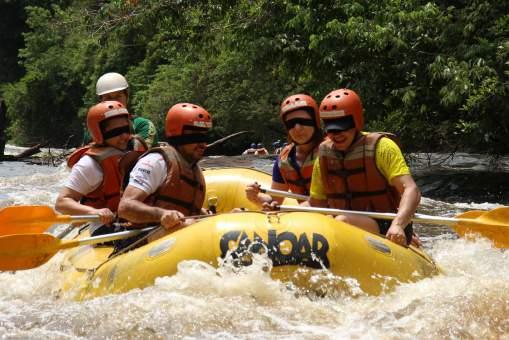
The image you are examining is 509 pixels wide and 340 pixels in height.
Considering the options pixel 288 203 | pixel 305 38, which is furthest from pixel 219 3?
pixel 288 203

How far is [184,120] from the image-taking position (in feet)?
14.8

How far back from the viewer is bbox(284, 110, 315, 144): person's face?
5266 millimetres

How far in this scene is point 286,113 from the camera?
5.28 m

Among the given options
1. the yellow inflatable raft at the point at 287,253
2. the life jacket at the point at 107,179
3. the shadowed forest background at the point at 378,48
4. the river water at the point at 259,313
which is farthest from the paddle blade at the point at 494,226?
the shadowed forest background at the point at 378,48

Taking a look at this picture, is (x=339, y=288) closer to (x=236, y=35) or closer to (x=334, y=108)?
→ (x=334, y=108)

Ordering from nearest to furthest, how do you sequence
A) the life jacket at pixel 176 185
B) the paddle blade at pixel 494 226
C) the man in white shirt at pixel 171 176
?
the man in white shirt at pixel 171 176
the life jacket at pixel 176 185
the paddle blade at pixel 494 226

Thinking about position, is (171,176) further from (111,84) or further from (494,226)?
(494,226)

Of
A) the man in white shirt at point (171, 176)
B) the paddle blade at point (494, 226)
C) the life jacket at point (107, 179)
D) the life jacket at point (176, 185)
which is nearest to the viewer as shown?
the man in white shirt at point (171, 176)

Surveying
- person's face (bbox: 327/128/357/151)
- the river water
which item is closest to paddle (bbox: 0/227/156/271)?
the river water

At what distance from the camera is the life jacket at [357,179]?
469cm

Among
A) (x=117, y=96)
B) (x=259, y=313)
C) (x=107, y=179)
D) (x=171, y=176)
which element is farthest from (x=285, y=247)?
(x=117, y=96)

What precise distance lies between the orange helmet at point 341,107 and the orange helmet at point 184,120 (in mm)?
649

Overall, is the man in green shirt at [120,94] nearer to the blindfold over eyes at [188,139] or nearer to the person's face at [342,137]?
the blindfold over eyes at [188,139]

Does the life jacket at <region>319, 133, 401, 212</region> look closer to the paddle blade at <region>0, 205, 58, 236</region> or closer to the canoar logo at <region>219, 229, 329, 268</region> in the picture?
the canoar logo at <region>219, 229, 329, 268</region>
